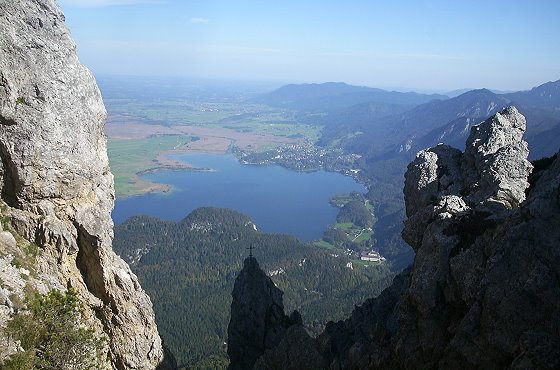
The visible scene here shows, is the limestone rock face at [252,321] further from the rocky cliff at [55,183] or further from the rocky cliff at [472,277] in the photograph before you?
the rocky cliff at [55,183]

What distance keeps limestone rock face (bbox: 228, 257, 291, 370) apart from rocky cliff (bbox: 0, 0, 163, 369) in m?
12.1

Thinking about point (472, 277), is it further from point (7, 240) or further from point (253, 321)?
point (253, 321)

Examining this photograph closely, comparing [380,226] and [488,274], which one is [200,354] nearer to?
[488,274]

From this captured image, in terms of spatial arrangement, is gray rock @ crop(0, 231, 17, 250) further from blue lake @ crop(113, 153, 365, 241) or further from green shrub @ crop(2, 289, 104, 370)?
blue lake @ crop(113, 153, 365, 241)

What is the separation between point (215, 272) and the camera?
121500 mm

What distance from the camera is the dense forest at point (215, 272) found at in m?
89.9

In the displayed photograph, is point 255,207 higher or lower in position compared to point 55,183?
lower

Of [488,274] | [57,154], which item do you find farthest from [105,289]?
[488,274]

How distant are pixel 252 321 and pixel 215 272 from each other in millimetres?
90641

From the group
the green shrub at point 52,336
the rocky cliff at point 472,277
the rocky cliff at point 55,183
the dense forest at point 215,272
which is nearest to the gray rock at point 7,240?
the rocky cliff at point 55,183

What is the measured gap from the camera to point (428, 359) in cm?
1814

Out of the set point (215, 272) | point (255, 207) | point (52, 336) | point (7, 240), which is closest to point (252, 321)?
point (52, 336)

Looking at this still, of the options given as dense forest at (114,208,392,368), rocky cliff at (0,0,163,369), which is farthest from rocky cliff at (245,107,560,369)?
dense forest at (114,208,392,368)

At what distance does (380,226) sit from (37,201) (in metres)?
160
